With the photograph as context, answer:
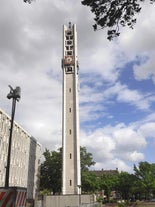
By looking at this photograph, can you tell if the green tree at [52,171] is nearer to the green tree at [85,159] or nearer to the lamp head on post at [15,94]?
the green tree at [85,159]

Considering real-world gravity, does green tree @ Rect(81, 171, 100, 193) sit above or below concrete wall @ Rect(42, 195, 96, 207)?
above

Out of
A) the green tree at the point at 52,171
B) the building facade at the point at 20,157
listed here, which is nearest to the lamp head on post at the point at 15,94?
the building facade at the point at 20,157

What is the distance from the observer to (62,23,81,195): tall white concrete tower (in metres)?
60.9

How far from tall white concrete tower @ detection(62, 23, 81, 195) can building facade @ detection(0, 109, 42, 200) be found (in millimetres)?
11383

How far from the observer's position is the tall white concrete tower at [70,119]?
2399 inches

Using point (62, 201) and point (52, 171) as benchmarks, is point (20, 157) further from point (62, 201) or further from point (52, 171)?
point (62, 201)

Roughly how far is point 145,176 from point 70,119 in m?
26.5

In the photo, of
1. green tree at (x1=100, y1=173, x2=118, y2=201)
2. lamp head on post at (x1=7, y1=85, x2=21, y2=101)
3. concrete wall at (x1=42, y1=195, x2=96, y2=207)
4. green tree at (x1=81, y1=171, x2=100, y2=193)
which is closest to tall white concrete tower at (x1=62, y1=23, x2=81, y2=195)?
green tree at (x1=81, y1=171, x2=100, y2=193)

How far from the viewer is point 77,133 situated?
64.3 m

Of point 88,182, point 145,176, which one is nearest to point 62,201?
point 88,182

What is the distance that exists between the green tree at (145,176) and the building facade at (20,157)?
94.9 feet

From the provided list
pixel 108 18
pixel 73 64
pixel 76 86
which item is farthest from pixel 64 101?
pixel 108 18

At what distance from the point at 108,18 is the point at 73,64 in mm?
61018

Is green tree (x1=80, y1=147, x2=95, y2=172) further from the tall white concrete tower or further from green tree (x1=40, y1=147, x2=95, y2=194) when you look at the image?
the tall white concrete tower
